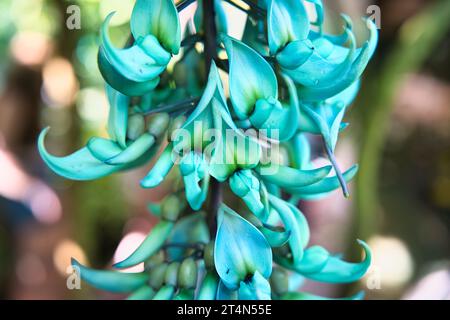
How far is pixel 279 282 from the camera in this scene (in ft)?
2.43

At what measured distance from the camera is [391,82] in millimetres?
1928

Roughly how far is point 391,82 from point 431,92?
24.6 inches

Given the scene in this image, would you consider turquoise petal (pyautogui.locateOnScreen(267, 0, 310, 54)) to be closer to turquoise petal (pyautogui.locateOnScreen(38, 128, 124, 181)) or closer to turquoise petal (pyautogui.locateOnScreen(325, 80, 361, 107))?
turquoise petal (pyautogui.locateOnScreen(325, 80, 361, 107))

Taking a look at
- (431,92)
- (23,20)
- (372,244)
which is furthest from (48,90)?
(431,92)

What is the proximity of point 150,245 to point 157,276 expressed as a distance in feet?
0.14

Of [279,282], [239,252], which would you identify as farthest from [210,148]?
[279,282]

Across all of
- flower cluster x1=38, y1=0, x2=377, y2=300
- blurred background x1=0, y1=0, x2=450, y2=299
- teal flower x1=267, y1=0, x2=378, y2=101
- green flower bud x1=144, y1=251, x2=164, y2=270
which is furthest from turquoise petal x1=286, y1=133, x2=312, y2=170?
blurred background x1=0, y1=0, x2=450, y2=299

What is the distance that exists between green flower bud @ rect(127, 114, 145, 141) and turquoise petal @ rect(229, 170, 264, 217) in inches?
5.8

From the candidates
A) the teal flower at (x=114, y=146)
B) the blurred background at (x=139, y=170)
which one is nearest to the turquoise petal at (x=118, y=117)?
the teal flower at (x=114, y=146)

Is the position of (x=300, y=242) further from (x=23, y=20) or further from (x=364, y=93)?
(x=23, y=20)

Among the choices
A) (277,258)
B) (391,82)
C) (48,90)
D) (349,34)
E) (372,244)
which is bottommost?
(372,244)

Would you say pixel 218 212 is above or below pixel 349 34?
below

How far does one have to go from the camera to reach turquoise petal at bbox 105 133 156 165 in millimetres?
667

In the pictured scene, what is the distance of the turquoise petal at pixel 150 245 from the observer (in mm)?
703
